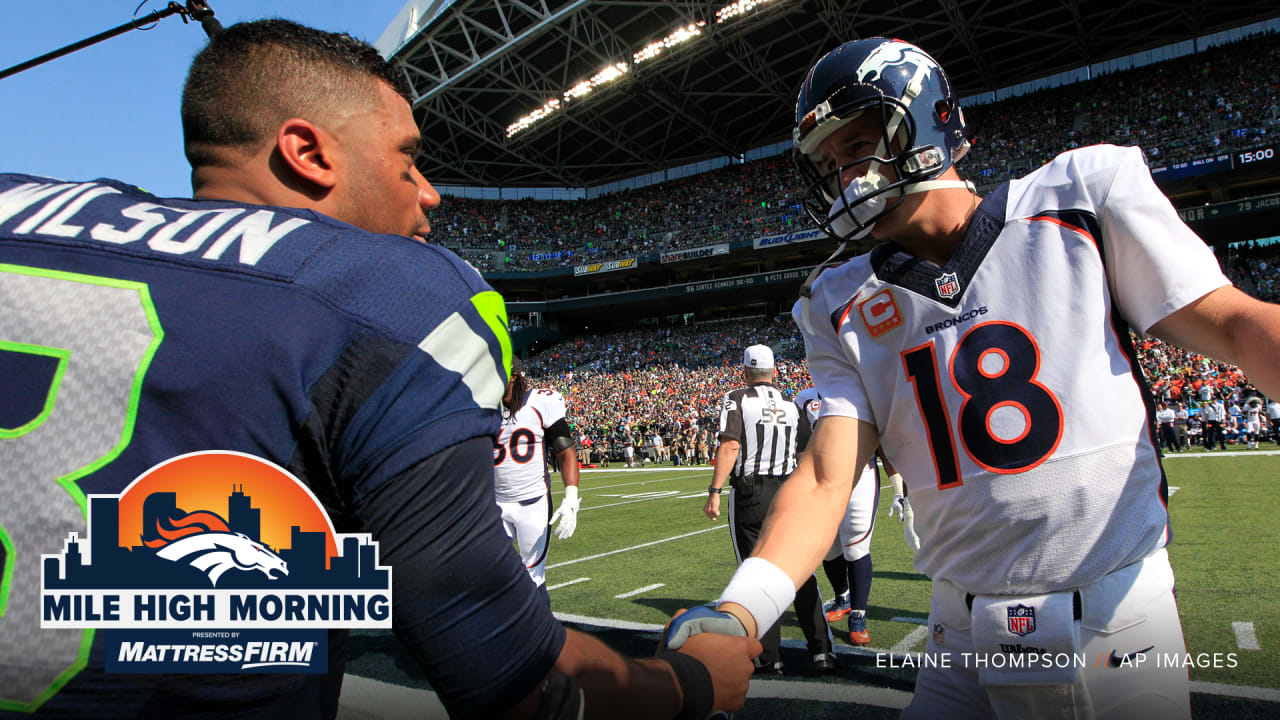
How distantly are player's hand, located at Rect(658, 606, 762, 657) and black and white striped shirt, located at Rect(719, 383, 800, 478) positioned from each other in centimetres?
396

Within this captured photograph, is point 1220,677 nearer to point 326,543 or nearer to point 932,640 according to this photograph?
point 932,640

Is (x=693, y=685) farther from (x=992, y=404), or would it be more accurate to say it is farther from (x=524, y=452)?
(x=524, y=452)

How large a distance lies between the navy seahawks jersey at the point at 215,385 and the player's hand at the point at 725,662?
40cm

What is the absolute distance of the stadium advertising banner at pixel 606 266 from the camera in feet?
135

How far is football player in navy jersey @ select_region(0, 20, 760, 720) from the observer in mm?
815

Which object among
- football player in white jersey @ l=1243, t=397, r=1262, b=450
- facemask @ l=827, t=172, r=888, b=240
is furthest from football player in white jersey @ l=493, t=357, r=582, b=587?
football player in white jersey @ l=1243, t=397, r=1262, b=450

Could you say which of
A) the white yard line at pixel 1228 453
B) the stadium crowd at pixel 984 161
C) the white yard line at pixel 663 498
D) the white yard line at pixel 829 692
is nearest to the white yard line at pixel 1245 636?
→ the white yard line at pixel 829 692

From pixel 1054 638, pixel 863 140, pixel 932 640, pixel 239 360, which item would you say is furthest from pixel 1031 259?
pixel 239 360

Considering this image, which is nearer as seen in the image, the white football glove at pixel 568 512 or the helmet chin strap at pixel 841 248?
the helmet chin strap at pixel 841 248

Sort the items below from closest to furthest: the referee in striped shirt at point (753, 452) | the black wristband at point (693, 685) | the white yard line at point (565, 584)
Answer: the black wristband at point (693, 685) → the referee in striped shirt at point (753, 452) → the white yard line at point (565, 584)

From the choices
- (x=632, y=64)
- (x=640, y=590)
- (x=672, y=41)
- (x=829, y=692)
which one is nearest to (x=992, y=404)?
(x=829, y=692)

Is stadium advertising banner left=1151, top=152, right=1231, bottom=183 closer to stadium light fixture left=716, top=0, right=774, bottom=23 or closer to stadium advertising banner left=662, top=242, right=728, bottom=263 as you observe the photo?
stadium light fixture left=716, top=0, right=774, bottom=23

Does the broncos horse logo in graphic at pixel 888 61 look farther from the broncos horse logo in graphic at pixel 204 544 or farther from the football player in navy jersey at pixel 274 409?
the broncos horse logo in graphic at pixel 204 544

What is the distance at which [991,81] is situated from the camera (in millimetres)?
33875
